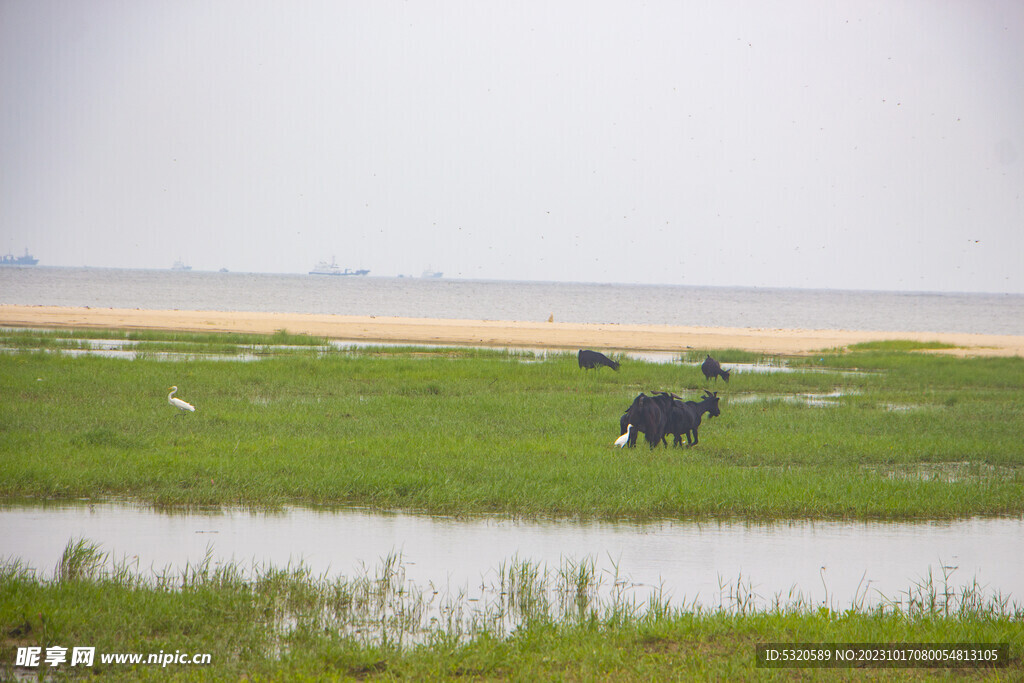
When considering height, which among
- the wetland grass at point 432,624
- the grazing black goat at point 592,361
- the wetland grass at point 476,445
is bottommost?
the wetland grass at point 432,624

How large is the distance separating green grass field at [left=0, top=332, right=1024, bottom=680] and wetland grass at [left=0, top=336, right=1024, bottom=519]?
0.17ft

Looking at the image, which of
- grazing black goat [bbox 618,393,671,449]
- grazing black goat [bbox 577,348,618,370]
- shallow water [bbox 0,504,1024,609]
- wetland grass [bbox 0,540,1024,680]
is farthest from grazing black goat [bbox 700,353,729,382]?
wetland grass [bbox 0,540,1024,680]

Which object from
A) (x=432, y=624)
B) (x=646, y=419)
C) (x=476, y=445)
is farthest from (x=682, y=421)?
(x=432, y=624)

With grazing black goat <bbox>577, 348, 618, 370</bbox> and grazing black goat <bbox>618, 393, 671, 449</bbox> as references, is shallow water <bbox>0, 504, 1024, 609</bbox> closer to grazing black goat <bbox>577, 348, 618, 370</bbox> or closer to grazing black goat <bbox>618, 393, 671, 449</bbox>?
grazing black goat <bbox>618, 393, 671, 449</bbox>

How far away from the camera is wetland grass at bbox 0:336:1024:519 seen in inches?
368

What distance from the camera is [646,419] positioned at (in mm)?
12117

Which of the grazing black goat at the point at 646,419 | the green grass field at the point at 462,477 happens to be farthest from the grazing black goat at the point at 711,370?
the grazing black goat at the point at 646,419

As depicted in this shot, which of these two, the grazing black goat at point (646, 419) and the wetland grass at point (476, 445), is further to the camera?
the grazing black goat at point (646, 419)

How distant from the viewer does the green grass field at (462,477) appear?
529cm

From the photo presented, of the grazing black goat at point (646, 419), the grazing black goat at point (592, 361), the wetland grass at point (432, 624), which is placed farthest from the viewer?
the grazing black goat at point (592, 361)

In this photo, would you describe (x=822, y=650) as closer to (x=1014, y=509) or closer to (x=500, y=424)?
(x=1014, y=509)

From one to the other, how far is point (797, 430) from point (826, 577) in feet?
23.7

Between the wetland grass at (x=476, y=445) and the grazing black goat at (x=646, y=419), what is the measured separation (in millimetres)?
496

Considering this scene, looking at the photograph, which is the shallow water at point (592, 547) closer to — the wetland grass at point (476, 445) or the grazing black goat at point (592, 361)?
the wetland grass at point (476, 445)
